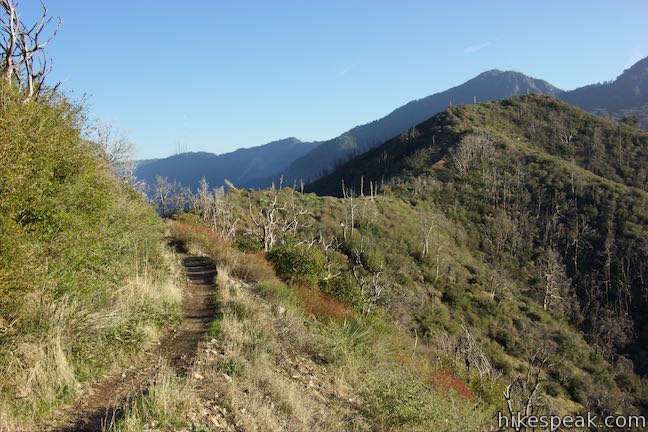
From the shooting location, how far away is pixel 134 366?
6242 mm

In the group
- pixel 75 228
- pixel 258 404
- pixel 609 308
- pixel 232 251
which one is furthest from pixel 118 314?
pixel 609 308

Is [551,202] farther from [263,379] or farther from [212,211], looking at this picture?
[263,379]

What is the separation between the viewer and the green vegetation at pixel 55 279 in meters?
4.87

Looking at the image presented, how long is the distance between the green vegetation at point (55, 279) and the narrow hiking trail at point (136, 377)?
19 cm

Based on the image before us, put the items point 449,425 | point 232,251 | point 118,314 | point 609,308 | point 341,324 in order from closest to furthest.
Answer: point 118,314 → point 449,425 → point 341,324 → point 232,251 → point 609,308

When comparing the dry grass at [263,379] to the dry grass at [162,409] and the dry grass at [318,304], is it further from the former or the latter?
the dry grass at [318,304]

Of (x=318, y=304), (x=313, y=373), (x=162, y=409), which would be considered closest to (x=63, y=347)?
(x=162, y=409)

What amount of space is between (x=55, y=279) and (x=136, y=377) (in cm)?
181

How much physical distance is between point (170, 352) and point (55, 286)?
6.43ft

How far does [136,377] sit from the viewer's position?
585 centimetres

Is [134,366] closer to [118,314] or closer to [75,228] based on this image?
[118,314]

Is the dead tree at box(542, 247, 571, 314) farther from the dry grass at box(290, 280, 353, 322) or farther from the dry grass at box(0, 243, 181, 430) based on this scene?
the dry grass at box(0, 243, 181, 430)

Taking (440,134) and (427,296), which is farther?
(440,134)

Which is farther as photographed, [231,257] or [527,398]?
[231,257]
